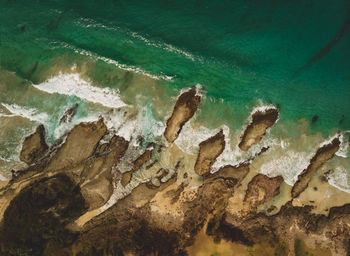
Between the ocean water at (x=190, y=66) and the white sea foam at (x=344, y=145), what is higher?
the ocean water at (x=190, y=66)

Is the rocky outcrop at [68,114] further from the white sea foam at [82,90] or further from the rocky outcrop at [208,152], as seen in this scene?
the rocky outcrop at [208,152]

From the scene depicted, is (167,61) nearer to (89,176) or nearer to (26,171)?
(89,176)

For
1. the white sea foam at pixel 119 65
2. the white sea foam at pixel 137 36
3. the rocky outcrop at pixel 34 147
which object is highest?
the white sea foam at pixel 137 36

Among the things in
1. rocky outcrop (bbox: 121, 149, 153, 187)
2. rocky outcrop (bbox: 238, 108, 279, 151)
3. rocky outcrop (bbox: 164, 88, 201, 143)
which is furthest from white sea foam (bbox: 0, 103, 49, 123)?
rocky outcrop (bbox: 238, 108, 279, 151)

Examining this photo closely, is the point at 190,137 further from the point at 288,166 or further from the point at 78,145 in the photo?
the point at 78,145

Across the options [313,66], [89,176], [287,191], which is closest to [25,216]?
[89,176]

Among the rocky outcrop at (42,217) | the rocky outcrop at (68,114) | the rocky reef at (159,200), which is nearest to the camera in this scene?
the rocky outcrop at (42,217)

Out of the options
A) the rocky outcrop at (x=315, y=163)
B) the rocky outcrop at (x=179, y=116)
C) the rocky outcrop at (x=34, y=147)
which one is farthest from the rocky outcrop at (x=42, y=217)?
the rocky outcrop at (x=315, y=163)
